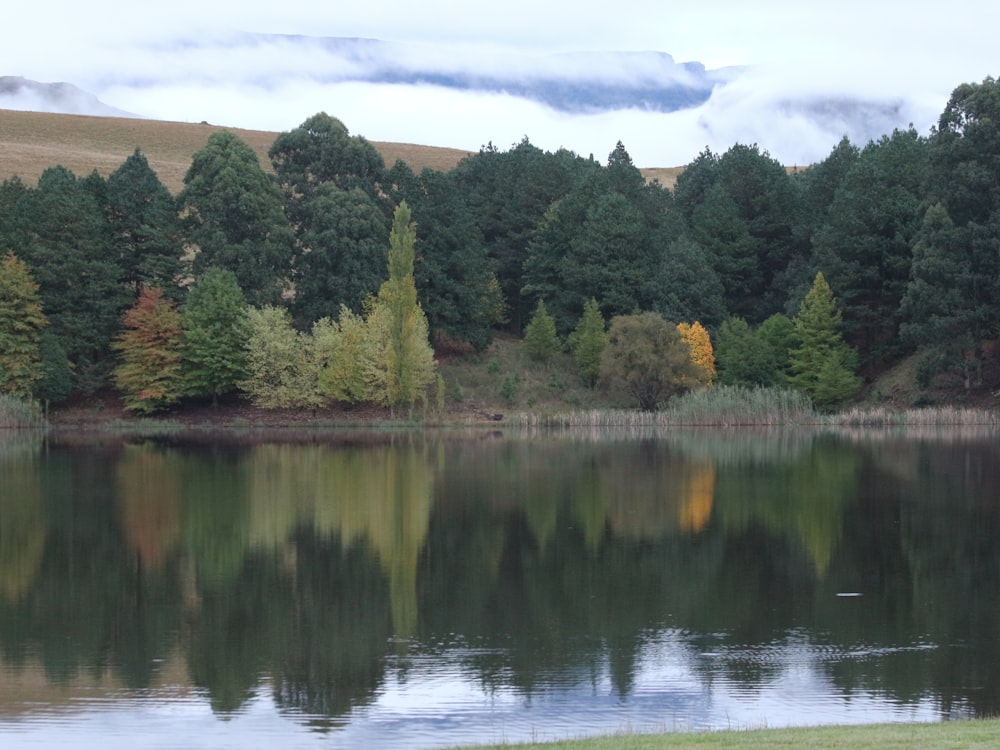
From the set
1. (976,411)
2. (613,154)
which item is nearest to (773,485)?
(976,411)

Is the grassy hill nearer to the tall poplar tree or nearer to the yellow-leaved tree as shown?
the tall poplar tree

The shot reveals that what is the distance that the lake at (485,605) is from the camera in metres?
15.5

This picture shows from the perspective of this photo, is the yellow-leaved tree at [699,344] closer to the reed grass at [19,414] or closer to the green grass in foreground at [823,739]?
the reed grass at [19,414]

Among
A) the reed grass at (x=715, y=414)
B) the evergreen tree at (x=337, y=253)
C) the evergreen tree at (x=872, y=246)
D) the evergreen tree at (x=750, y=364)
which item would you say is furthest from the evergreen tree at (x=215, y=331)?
the evergreen tree at (x=872, y=246)

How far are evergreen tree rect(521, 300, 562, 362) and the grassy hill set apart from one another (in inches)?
1648

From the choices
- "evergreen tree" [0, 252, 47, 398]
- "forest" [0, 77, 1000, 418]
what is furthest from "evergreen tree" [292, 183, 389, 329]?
"evergreen tree" [0, 252, 47, 398]

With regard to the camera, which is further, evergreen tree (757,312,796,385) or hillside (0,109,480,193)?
hillside (0,109,480,193)

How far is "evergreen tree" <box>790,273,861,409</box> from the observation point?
71.5 metres

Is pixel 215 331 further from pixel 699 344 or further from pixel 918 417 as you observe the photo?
pixel 918 417

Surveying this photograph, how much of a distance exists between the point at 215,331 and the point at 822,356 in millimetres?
33807

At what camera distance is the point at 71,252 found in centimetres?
7169

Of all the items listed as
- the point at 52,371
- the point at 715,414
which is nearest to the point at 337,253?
the point at 52,371

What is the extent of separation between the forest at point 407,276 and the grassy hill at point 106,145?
105ft

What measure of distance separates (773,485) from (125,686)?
2517cm
